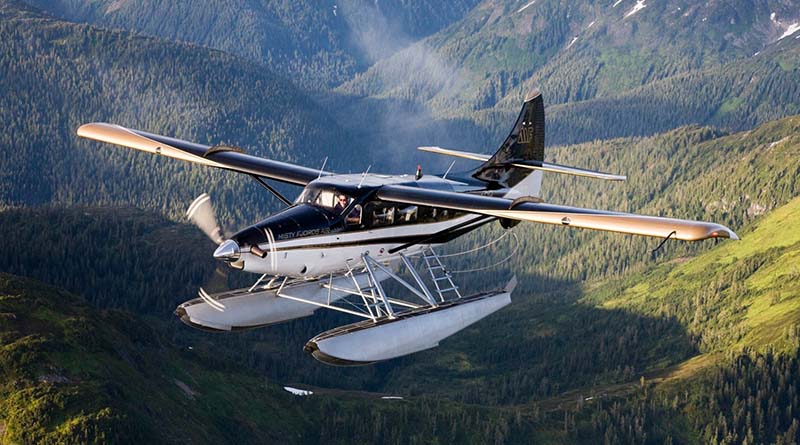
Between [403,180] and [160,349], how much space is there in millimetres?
131707

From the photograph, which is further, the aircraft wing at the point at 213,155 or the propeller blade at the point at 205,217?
the aircraft wing at the point at 213,155

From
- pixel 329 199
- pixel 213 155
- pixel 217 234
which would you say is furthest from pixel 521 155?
pixel 217 234

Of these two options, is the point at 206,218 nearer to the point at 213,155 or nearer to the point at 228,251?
the point at 228,251

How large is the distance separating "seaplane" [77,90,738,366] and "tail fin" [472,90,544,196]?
5257mm

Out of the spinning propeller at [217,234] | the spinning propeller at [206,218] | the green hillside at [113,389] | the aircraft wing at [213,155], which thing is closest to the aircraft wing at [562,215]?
the aircraft wing at [213,155]

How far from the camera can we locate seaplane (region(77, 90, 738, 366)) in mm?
59594

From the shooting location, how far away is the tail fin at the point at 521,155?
80.4 metres

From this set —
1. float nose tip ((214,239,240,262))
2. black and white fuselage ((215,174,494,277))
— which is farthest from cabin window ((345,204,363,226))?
float nose tip ((214,239,240,262))

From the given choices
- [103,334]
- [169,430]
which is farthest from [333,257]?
[103,334]

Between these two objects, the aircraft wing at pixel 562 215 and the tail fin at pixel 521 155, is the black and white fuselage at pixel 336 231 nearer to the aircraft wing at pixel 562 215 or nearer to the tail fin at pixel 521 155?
the aircraft wing at pixel 562 215

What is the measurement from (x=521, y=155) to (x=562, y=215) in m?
23.1

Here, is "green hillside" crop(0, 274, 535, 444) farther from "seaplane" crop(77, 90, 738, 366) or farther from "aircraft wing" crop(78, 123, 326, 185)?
"seaplane" crop(77, 90, 738, 366)

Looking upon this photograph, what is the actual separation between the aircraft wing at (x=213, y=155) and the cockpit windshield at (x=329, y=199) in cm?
631

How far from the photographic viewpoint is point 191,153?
74.1m
